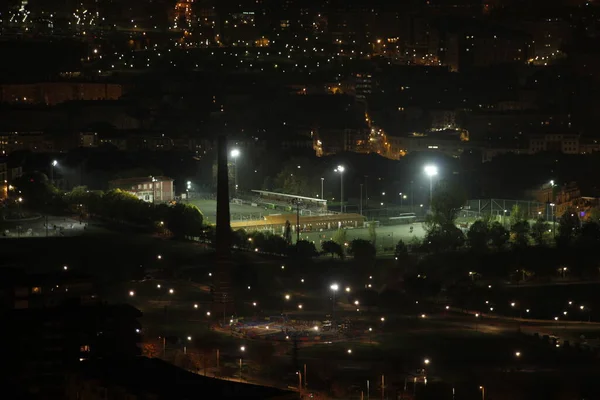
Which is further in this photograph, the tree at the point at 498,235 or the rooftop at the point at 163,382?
the tree at the point at 498,235

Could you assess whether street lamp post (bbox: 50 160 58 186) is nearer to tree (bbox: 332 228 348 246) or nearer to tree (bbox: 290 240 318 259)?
tree (bbox: 332 228 348 246)

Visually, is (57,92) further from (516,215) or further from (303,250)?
(303,250)

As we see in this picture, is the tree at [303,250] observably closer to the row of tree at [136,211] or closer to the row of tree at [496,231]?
the row of tree at [496,231]

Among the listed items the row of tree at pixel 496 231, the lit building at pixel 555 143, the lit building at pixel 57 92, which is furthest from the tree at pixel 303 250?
the lit building at pixel 57 92

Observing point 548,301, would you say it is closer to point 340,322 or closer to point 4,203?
point 340,322

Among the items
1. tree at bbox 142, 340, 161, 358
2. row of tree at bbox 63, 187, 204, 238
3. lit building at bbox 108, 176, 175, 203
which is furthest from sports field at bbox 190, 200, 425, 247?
tree at bbox 142, 340, 161, 358

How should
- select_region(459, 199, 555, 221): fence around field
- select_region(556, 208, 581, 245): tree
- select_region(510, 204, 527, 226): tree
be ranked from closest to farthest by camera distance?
select_region(556, 208, 581, 245): tree → select_region(510, 204, 527, 226): tree → select_region(459, 199, 555, 221): fence around field

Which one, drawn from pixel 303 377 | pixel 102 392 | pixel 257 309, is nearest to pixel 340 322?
pixel 257 309
